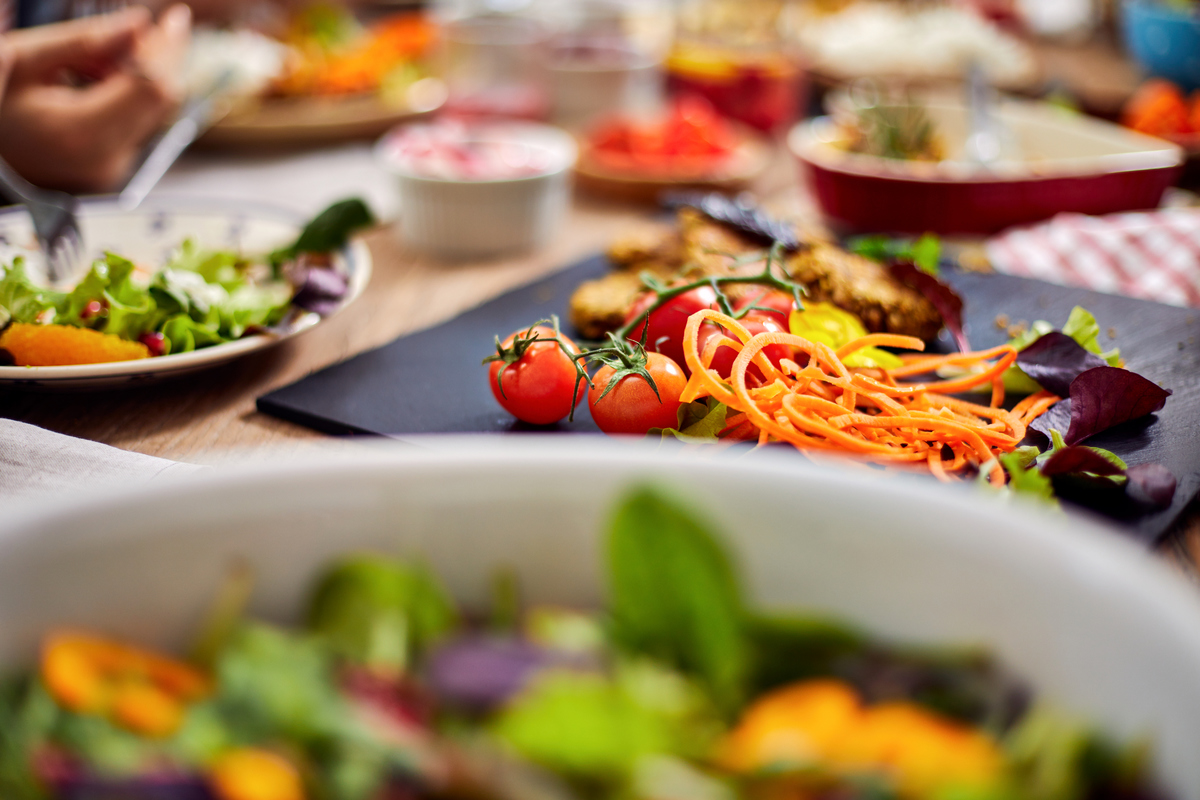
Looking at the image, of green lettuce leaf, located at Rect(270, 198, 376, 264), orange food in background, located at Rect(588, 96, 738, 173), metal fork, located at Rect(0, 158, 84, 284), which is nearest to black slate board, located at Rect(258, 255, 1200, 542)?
green lettuce leaf, located at Rect(270, 198, 376, 264)

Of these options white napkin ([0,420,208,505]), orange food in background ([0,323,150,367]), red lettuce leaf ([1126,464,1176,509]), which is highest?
orange food in background ([0,323,150,367])

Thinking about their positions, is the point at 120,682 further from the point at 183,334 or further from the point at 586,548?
the point at 183,334

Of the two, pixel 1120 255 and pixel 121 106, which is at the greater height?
pixel 121 106

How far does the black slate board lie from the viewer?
1.22 metres

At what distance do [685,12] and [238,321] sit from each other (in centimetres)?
332

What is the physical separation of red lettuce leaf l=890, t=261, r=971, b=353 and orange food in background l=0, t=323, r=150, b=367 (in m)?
1.25

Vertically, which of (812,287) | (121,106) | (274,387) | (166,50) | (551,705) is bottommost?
(274,387)

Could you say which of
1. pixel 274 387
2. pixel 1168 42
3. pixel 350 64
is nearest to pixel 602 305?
pixel 274 387

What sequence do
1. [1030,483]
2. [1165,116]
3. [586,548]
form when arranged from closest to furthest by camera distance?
[586,548]
[1030,483]
[1165,116]

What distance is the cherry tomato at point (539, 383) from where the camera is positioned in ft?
3.95

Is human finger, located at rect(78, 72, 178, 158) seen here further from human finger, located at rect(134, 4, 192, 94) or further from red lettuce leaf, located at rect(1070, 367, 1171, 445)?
red lettuce leaf, located at rect(1070, 367, 1171, 445)

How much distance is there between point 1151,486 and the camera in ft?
3.40

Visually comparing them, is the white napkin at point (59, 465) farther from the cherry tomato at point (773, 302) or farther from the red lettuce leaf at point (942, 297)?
the red lettuce leaf at point (942, 297)

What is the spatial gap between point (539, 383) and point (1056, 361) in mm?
760
